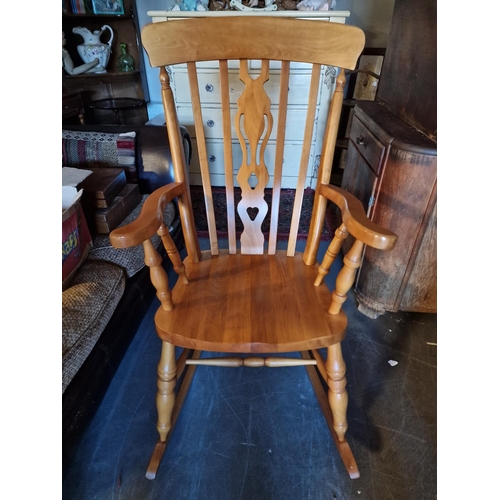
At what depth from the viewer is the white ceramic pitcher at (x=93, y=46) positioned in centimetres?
235

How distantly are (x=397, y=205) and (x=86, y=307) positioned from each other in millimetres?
1112

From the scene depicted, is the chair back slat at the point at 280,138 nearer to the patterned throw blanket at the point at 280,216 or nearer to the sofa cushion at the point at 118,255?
the sofa cushion at the point at 118,255

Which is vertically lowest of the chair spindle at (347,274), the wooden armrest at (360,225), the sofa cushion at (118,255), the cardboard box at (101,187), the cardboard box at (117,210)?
the sofa cushion at (118,255)

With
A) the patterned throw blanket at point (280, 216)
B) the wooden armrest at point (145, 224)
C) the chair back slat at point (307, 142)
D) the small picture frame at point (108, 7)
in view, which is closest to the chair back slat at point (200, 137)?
the wooden armrest at point (145, 224)

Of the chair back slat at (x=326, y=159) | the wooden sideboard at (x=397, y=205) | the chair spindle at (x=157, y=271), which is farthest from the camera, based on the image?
the wooden sideboard at (x=397, y=205)

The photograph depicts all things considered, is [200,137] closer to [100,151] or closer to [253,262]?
[253,262]

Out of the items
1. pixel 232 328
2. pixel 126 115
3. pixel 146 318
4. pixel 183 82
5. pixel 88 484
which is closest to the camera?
pixel 232 328

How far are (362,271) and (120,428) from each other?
43.3 inches

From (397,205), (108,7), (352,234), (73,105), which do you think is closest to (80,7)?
(108,7)

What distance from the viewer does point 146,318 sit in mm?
1457

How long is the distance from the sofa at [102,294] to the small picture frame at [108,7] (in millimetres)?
1192

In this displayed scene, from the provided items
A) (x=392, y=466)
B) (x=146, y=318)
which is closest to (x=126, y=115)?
(x=146, y=318)
